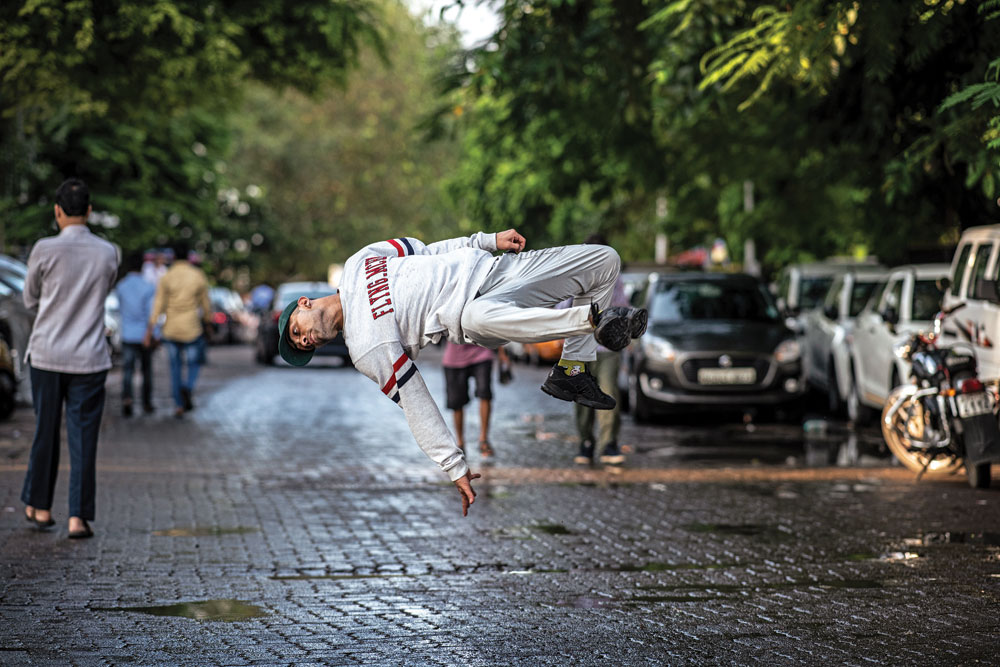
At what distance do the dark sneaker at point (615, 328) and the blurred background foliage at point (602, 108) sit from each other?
12.8 feet

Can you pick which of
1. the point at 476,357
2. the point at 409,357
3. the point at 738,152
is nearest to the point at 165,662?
the point at 409,357

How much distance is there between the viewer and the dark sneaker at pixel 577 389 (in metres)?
6.68

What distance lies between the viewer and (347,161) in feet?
236

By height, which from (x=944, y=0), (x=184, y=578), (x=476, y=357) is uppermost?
(x=944, y=0)

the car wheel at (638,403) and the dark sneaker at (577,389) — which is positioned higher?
the dark sneaker at (577,389)

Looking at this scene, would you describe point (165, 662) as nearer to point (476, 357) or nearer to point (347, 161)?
point (476, 357)

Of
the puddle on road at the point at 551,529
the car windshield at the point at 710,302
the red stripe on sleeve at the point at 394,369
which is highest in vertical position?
the car windshield at the point at 710,302

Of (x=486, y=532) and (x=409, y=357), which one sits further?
(x=486, y=532)

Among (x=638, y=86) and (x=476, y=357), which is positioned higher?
(x=638, y=86)

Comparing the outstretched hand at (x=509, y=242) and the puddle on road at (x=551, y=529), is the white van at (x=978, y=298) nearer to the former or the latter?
the puddle on road at (x=551, y=529)

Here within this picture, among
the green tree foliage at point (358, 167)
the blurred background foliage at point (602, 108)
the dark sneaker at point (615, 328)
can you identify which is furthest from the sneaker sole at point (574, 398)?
the green tree foliage at point (358, 167)

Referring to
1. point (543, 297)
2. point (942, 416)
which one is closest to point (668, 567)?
point (543, 297)

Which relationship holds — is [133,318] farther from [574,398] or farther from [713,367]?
[574,398]

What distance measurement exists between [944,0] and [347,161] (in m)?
63.1
